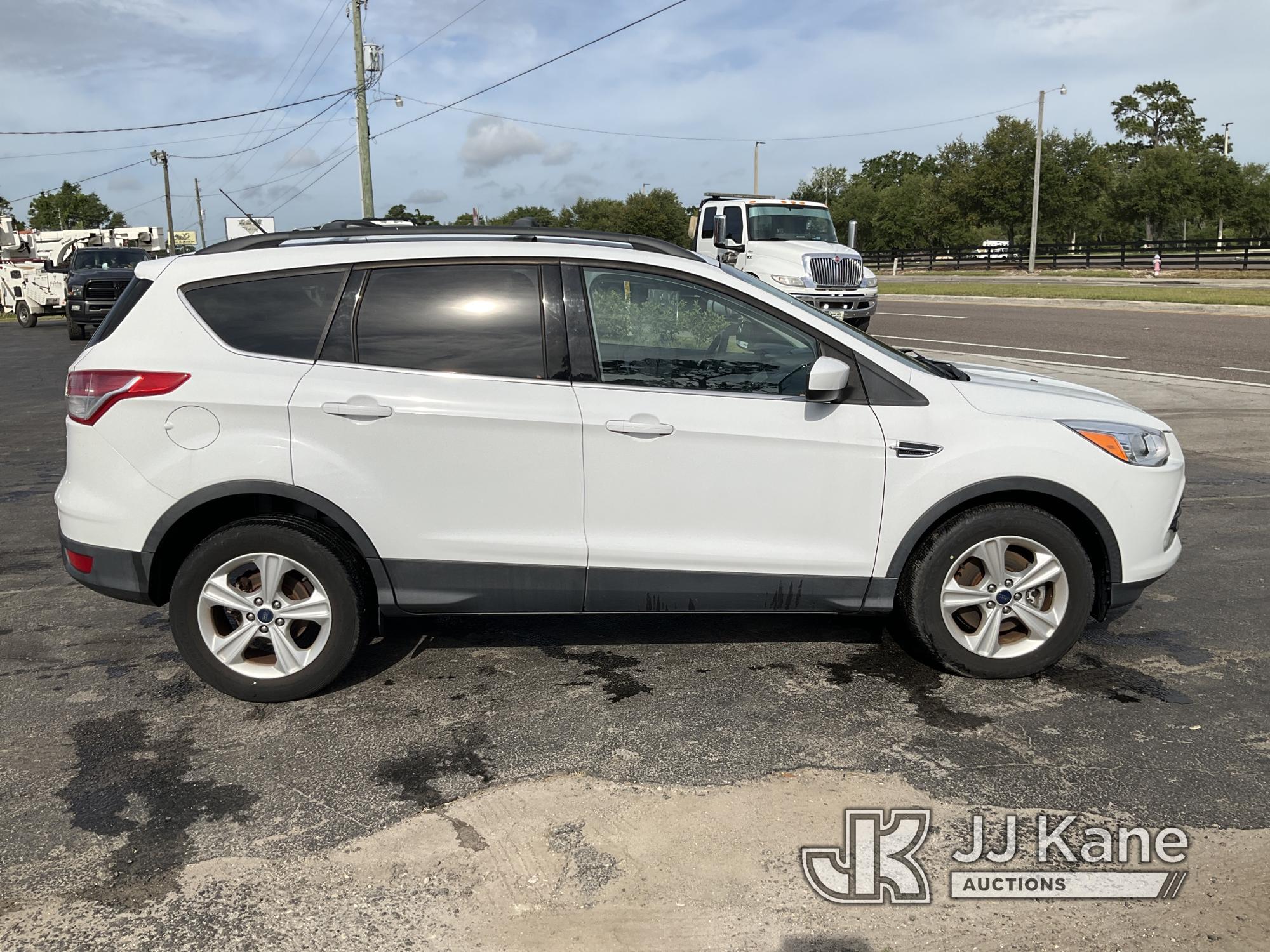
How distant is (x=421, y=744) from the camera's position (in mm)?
3918

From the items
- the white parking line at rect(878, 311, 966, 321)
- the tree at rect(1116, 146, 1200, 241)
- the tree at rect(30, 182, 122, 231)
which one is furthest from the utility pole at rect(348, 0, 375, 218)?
the tree at rect(30, 182, 122, 231)

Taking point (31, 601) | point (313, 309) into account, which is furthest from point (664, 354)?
point (31, 601)

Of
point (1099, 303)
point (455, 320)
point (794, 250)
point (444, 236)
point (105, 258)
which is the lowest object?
point (1099, 303)

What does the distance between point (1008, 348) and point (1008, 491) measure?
1351cm

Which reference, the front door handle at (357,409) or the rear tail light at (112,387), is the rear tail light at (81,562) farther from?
the front door handle at (357,409)

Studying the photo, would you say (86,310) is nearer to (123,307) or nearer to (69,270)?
(69,270)

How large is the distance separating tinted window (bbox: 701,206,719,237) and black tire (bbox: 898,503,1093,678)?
17640 millimetres

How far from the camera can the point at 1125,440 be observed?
4359mm

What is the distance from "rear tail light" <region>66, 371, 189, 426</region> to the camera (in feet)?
13.5

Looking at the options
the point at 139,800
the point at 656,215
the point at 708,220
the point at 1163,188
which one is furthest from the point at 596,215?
the point at 139,800

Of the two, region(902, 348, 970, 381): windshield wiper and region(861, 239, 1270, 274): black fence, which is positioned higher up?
region(861, 239, 1270, 274): black fence

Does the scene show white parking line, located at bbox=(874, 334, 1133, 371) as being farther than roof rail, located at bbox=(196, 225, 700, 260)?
Yes

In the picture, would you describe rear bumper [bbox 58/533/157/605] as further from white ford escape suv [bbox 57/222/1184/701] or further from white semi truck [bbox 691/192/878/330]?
white semi truck [bbox 691/192/878/330]

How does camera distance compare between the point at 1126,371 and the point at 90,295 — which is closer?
the point at 1126,371
